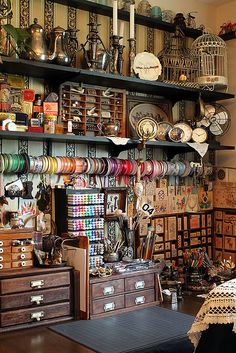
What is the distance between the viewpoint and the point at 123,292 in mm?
2869

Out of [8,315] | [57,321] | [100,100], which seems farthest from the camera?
[100,100]

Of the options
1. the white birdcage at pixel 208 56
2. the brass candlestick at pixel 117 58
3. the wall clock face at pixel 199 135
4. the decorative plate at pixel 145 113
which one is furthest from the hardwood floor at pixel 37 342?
the white birdcage at pixel 208 56

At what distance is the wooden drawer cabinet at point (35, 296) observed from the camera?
8.02 feet

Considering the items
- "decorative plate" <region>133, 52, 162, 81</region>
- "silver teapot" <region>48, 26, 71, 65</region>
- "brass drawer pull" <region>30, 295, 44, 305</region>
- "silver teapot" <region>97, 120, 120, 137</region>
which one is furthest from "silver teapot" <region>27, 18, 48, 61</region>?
"brass drawer pull" <region>30, 295, 44, 305</region>

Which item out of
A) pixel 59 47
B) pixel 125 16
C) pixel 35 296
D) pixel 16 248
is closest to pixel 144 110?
pixel 125 16

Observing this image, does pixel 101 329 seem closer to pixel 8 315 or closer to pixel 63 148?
pixel 8 315

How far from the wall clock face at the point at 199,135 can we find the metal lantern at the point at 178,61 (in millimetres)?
328

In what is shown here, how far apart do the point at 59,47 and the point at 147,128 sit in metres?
0.80

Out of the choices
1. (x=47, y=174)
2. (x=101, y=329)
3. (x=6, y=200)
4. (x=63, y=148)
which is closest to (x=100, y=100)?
(x=63, y=148)

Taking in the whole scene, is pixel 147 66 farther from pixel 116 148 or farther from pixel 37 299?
pixel 37 299

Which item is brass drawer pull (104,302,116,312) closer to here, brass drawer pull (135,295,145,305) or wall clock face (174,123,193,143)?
brass drawer pull (135,295,145,305)

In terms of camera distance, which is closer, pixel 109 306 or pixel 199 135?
pixel 109 306

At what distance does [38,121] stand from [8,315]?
3.63 feet

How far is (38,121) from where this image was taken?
2.90 m
